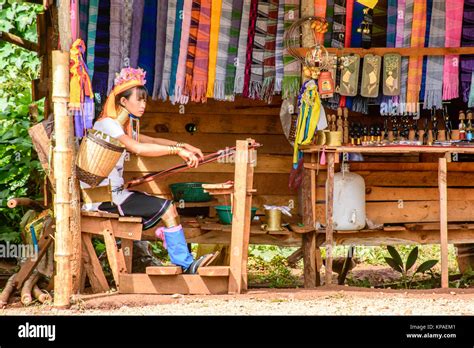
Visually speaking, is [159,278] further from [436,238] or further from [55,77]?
[436,238]

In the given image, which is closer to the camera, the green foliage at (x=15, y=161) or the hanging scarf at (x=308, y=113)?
the hanging scarf at (x=308, y=113)

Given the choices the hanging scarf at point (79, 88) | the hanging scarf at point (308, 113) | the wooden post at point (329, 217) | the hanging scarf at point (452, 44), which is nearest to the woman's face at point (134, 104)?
the hanging scarf at point (79, 88)

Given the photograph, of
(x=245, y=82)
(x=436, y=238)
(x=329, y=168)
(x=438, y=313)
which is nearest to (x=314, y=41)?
(x=245, y=82)

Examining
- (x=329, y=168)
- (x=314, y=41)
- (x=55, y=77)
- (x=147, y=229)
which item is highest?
(x=314, y=41)

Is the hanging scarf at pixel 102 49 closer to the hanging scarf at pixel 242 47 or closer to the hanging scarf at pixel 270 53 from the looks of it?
the hanging scarf at pixel 242 47

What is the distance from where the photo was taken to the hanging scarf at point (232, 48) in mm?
8820

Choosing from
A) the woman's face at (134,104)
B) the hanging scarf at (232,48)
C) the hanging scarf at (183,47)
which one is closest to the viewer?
the woman's face at (134,104)

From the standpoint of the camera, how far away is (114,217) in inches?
313

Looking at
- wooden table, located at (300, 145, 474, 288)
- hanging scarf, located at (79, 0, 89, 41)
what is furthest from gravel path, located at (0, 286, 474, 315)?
hanging scarf, located at (79, 0, 89, 41)

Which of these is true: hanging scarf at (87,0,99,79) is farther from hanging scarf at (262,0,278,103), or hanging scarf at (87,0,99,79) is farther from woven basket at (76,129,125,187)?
hanging scarf at (262,0,278,103)

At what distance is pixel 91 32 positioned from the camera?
8609mm

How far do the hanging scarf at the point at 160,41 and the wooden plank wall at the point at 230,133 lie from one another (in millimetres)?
982

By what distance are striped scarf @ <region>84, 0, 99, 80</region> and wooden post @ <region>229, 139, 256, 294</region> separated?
1.94 m
